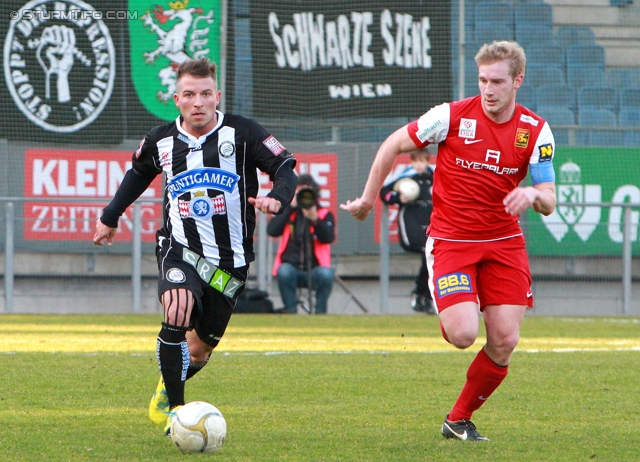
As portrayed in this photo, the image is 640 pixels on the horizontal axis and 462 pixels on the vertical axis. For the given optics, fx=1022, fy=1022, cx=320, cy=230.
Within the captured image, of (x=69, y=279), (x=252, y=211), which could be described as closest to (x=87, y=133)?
(x=69, y=279)

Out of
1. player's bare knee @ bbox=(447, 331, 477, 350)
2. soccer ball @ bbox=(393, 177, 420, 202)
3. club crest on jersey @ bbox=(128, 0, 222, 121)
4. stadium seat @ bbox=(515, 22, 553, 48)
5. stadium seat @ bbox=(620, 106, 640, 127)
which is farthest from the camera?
stadium seat @ bbox=(515, 22, 553, 48)

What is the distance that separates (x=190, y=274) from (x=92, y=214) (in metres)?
9.46

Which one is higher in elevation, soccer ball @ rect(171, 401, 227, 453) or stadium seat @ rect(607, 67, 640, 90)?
stadium seat @ rect(607, 67, 640, 90)

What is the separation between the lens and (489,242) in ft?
16.6

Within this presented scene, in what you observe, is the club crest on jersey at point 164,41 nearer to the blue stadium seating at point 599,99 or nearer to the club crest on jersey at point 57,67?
the club crest on jersey at point 57,67

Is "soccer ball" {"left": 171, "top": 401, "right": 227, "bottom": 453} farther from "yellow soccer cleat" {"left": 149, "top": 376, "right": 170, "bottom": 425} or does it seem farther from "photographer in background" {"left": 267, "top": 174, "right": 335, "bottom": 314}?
"photographer in background" {"left": 267, "top": 174, "right": 335, "bottom": 314}

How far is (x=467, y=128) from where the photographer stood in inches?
199

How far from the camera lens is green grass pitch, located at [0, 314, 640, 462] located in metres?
4.67

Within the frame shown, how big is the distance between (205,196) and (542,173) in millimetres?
1661

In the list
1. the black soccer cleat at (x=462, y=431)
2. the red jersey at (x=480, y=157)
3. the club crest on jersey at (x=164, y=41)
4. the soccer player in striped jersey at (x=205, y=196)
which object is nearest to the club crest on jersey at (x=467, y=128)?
the red jersey at (x=480, y=157)

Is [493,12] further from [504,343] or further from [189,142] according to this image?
[504,343]

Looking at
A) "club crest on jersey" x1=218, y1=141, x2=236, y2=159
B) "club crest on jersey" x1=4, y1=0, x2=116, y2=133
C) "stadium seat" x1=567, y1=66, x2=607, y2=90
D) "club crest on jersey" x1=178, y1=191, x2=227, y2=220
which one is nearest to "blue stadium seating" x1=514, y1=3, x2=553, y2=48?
"stadium seat" x1=567, y1=66, x2=607, y2=90

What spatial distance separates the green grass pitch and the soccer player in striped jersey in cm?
54

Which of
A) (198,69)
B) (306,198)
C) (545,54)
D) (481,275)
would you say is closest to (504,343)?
(481,275)
